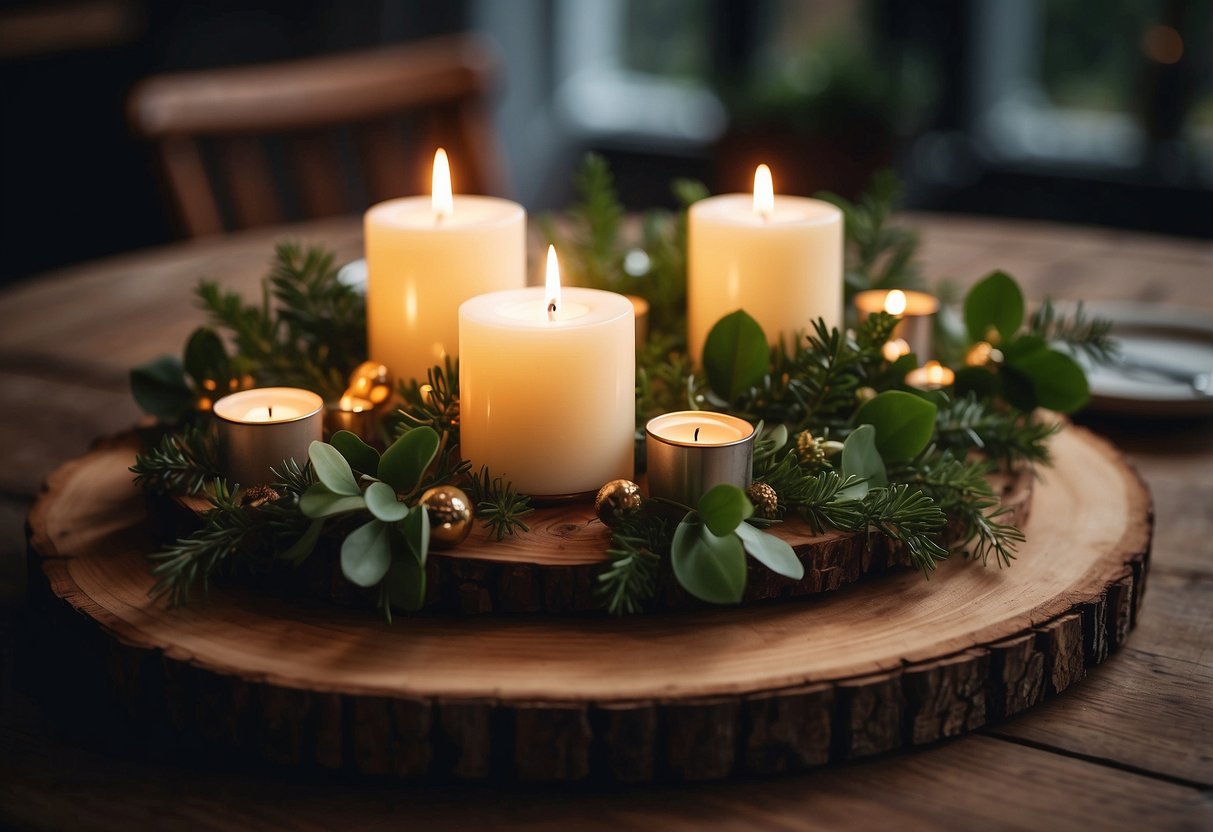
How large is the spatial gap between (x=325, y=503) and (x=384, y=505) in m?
0.03

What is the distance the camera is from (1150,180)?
2.85 m

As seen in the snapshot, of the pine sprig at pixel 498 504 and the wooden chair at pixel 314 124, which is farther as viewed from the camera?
the wooden chair at pixel 314 124

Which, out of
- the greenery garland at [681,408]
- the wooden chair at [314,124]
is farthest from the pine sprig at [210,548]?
the wooden chair at [314,124]

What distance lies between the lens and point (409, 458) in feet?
2.33

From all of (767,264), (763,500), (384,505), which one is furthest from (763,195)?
(384,505)

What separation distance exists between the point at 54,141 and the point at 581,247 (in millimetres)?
1957

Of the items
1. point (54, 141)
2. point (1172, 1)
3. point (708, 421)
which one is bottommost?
point (708, 421)

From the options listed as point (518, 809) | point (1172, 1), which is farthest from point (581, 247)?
point (1172, 1)

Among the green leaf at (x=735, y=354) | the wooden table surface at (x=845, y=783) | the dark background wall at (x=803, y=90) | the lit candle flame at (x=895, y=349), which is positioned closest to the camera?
the wooden table surface at (x=845, y=783)

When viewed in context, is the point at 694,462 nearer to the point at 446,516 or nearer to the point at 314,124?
the point at 446,516

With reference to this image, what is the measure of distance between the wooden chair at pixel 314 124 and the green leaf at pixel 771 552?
51.1 inches

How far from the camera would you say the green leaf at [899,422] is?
2.51ft

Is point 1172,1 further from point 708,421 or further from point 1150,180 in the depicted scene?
point 708,421

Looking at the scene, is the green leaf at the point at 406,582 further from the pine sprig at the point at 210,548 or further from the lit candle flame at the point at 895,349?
the lit candle flame at the point at 895,349
